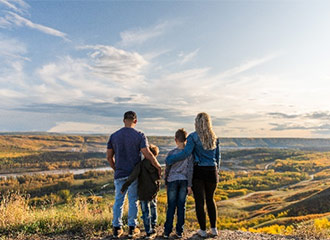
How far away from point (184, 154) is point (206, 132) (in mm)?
648

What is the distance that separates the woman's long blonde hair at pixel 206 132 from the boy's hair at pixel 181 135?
311 millimetres

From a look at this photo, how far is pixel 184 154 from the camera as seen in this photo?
5762mm

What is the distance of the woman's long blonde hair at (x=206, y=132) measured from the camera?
5812mm

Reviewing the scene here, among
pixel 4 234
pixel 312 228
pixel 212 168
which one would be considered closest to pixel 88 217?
pixel 4 234

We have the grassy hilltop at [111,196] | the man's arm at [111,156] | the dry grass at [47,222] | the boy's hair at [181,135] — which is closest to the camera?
the boy's hair at [181,135]

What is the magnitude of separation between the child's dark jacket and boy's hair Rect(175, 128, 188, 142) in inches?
32.1

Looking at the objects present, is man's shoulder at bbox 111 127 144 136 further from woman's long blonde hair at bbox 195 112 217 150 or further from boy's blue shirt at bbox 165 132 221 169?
woman's long blonde hair at bbox 195 112 217 150

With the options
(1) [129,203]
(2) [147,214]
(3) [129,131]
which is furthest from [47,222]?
(3) [129,131]

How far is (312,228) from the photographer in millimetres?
7051

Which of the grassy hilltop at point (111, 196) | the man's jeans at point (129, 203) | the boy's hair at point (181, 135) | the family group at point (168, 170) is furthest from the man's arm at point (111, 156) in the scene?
the grassy hilltop at point (111, 196)

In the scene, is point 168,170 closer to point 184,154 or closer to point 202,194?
point 184,154

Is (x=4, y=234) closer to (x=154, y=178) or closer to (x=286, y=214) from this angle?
(x=154, y=178)

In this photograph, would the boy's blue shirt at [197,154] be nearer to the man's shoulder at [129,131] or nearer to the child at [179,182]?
the child at [179,182]

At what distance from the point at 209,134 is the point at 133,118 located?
5.41 ft
